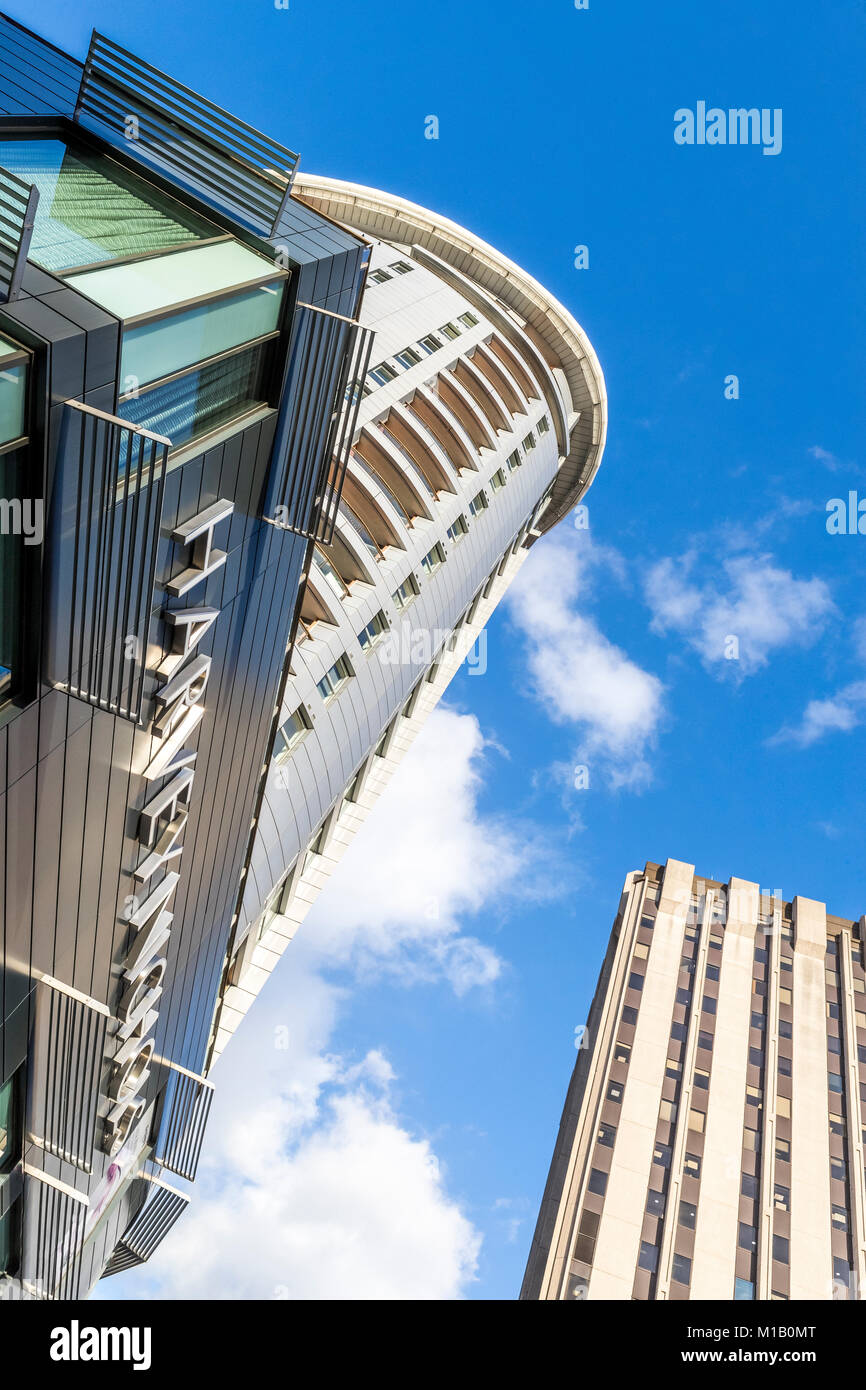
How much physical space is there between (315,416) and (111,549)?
5.72m

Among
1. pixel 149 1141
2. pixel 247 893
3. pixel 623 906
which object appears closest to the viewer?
pixel 149 1141

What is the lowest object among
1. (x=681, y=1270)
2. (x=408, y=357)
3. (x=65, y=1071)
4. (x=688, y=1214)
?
(x=65, y=1071)

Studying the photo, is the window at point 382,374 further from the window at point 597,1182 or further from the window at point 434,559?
the window at point 597,1182

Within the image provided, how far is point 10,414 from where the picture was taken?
225 inches

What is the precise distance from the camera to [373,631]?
27.5m

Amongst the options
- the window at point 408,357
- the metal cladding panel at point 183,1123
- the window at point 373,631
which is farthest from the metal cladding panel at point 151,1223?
the window at point 408,357

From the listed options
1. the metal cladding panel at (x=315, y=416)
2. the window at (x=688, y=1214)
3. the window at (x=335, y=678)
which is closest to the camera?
the metal cladding panel at (x=315, y=416)

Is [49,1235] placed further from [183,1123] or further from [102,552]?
[102,552]

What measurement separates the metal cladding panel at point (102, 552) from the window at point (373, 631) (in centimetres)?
1795

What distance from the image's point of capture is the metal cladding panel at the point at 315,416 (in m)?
11.1

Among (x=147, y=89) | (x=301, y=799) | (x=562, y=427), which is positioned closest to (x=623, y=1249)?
(x=301, y=799)

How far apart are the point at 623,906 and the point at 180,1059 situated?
51.3 m

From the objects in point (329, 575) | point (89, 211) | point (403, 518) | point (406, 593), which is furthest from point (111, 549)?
point (406, 593)
